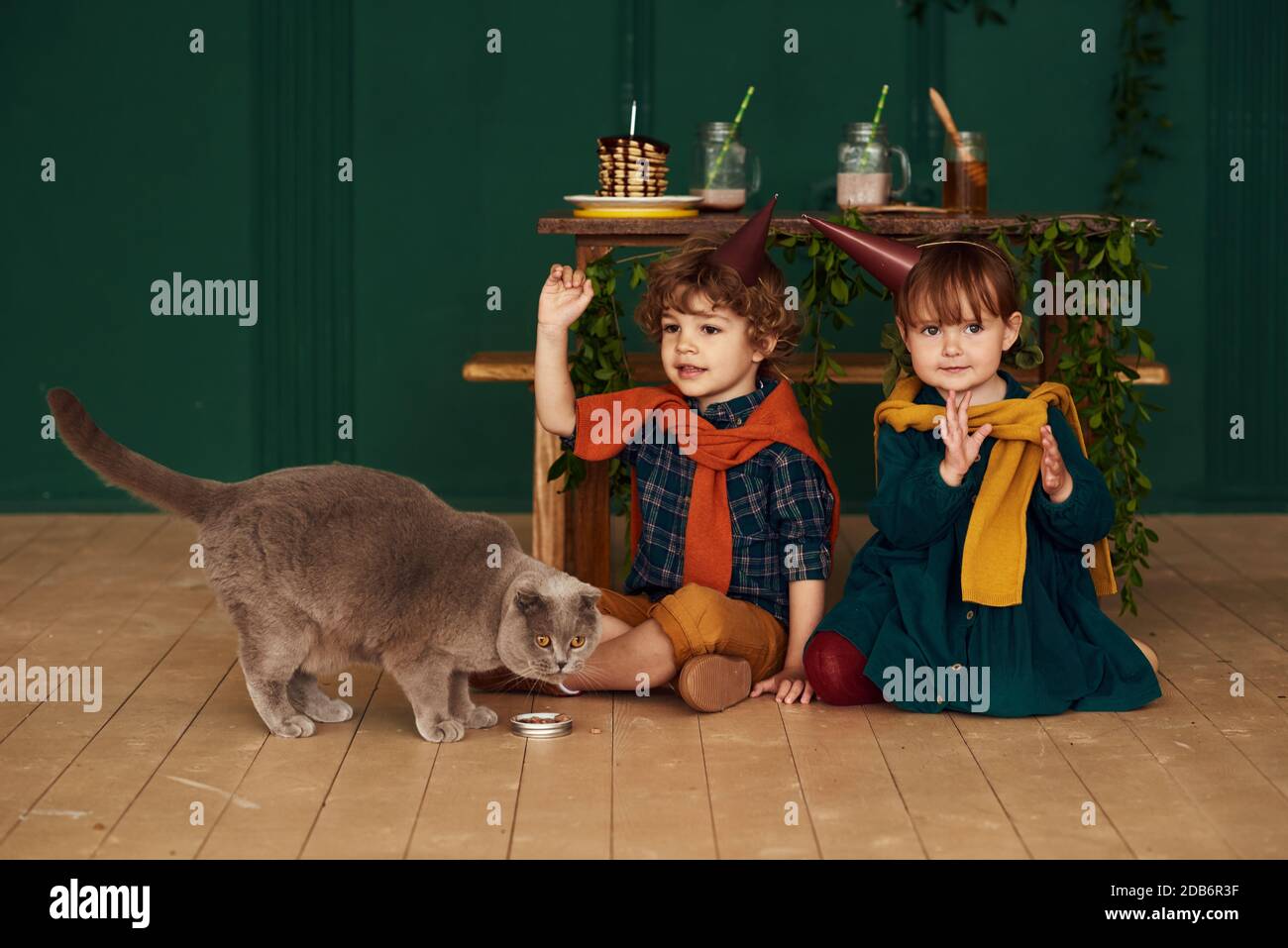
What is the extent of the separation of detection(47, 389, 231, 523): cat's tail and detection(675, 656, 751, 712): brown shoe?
0.95m

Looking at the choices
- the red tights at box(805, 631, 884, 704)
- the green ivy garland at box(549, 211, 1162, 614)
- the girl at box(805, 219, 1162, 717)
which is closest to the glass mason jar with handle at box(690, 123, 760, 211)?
the green ivy garland at box(549, 211, 1162, 614)

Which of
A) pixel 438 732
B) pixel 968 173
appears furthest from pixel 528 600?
pixel 968 173

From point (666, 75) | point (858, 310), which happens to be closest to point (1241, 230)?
point (858, 310)

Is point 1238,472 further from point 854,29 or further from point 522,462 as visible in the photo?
point 522,462

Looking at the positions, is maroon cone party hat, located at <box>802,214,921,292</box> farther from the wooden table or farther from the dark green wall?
the dark green wall

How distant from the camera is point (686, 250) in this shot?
3.54m

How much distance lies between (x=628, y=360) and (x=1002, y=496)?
1112 mm

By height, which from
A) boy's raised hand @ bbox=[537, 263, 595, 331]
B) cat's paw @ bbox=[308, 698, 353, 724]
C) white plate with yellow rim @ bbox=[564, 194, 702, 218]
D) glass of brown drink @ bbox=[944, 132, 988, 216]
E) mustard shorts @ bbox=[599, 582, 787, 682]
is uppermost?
glass of brown drink @ bbox=[944, 132, 988, 216]

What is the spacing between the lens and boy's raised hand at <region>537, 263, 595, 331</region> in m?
3.44

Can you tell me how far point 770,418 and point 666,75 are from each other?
2.13m

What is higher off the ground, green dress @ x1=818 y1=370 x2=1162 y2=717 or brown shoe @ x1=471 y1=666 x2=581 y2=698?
green dress @ x1=818 y1=370 x2=1162 y2=717

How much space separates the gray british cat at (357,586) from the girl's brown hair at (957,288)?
87 cm

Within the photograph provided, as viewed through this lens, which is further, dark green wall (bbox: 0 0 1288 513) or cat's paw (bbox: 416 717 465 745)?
dark green wall (bbox: 0 0 1288 513)
